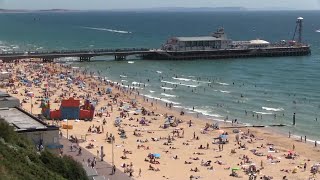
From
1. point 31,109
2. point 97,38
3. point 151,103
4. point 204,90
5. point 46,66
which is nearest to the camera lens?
point 31,109

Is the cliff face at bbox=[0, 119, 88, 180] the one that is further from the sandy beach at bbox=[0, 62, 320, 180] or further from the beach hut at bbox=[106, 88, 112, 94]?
the beach hut at bbox=[106, 88, 112, 94]

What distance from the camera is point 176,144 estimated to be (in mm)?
39031

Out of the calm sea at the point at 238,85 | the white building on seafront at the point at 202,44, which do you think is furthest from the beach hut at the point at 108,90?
the white building on seafront at the point at 202,44

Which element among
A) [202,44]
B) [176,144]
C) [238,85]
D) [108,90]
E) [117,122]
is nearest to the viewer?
[176,144]

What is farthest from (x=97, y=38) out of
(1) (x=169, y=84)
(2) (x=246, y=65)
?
(1) (x=169, y=84)

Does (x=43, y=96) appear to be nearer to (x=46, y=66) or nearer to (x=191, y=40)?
(x=46, y=66)

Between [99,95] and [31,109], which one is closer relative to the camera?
[31,109]

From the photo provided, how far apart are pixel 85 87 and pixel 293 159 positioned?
31096 millimetres

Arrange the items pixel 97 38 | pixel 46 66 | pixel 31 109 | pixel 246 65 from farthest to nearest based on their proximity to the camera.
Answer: pixel 97 38
pixel 246 65
pixel 46 66
pixel 31 109

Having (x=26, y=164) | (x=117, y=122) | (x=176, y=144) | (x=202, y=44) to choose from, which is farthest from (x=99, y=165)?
(x=202, y=44)

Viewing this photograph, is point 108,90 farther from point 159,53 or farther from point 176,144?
point 159,53

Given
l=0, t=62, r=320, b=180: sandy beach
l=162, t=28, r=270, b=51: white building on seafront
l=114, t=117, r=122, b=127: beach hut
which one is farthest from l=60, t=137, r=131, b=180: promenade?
l=162, t=28, r=270, b=51: white building on seafront

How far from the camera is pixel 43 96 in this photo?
55.5m

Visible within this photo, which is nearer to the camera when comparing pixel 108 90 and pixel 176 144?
pixel 176 144
